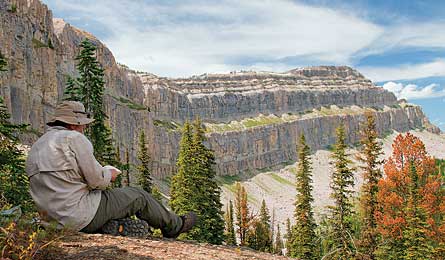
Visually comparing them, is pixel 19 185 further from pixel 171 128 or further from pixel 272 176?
pixel 272 176

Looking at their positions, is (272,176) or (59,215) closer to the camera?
(59,215)

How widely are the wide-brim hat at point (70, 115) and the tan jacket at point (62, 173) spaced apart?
1.17ft

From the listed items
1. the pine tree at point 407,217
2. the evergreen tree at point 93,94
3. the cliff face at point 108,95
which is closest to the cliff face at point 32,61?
the cliff face at point 108,95

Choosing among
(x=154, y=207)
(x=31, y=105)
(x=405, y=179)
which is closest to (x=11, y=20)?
(x=31, y=105)

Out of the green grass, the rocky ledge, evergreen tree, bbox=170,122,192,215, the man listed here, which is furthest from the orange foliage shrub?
the green grass

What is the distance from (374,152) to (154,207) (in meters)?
24.9

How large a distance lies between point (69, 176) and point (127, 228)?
194cm

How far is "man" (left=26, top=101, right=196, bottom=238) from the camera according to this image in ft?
21.0

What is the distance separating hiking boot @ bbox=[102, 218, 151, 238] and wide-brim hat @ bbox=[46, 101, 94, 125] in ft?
7.16

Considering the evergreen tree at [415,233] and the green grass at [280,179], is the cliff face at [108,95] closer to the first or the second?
the evergreen tree at [415,233]

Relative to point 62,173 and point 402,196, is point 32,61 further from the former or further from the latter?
point 62,173

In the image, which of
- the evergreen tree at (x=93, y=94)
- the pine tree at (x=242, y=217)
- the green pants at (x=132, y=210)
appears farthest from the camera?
the pine tree at (x=242, y=217)

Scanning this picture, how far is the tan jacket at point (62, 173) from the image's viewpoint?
638 centimetres

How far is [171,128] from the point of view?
16225 centimetres
